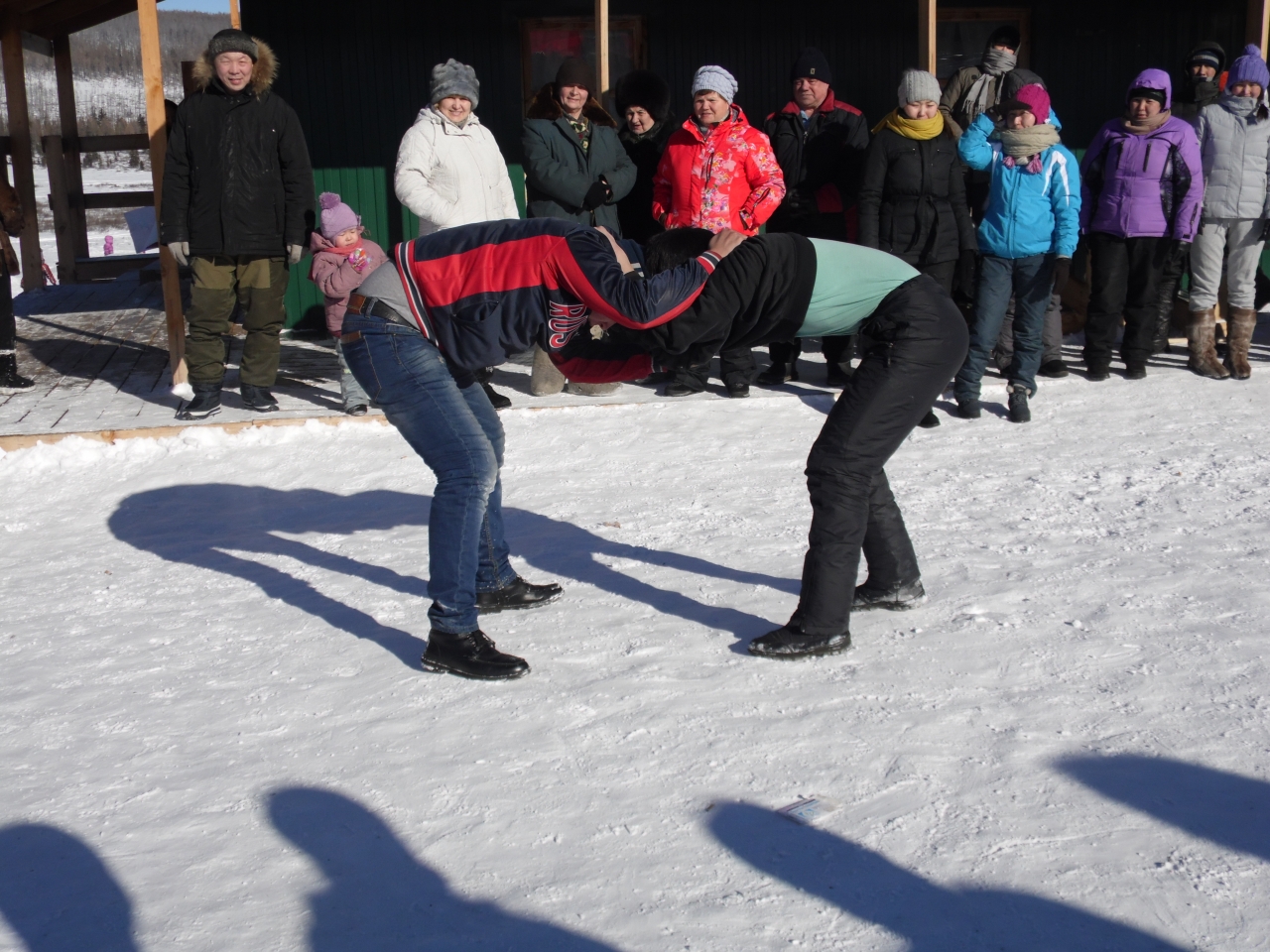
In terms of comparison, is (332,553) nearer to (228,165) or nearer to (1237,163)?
(228,165)

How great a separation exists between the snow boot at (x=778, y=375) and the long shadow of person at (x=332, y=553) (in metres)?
2.56

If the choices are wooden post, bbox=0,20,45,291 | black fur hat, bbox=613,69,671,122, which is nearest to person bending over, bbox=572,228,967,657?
black fur hat, bbox=613,69,671,122

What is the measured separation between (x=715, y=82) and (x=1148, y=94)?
2.38 meters

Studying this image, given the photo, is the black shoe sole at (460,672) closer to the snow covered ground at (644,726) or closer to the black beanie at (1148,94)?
the snow covered ground at (644,726)

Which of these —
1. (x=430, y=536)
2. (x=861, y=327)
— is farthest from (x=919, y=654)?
(x=430, y=536)

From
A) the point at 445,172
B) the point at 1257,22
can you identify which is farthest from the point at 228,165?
the point at 1257,22

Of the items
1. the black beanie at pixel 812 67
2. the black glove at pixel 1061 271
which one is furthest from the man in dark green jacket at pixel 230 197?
the black glove at pixel 1061 271

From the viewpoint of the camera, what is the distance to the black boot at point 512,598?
14.1ft

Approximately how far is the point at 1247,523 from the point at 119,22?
64.0 meters

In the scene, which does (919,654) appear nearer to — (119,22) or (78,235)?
(78,235)

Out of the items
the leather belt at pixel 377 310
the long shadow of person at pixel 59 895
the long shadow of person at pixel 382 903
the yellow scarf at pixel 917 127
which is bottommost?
the long shadow of person at pixel 59 895

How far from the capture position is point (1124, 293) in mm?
7281

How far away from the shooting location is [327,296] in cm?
700

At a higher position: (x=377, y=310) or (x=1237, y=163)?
(x=1237, y=163)
